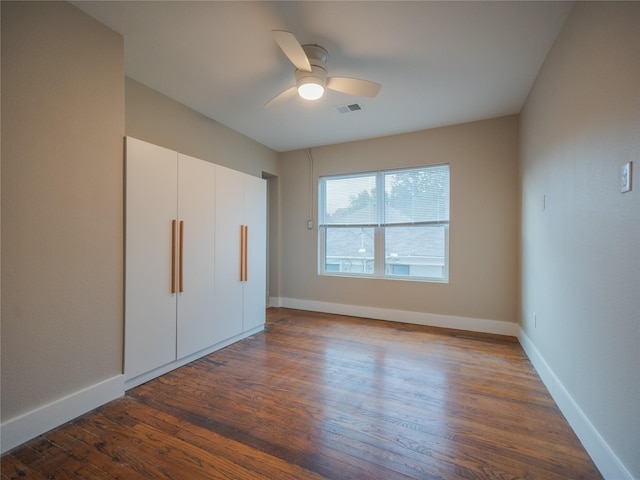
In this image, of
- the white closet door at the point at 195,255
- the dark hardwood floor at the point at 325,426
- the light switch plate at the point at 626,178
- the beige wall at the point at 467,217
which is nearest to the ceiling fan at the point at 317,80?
the white closet door at the point at 195,255

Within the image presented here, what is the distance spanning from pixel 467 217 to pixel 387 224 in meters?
1.07

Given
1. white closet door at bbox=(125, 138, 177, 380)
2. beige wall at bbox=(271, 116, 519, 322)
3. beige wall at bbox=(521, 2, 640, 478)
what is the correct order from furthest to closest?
beige wall at bbox=(271, 116, 519, 322) < white closet door at bbox=(125, 138, 177, 380) < beige wall at bbox=(521, 2, 640, 478)

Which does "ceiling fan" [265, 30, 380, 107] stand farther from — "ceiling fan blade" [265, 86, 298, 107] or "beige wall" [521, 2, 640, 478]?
"beige wall" [521, 2, 640, 478]

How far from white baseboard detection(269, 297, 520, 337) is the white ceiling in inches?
102

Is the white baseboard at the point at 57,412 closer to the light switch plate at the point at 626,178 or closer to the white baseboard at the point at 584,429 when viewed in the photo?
the white baseboard at the point at 584,429

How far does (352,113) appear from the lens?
11.3 ft

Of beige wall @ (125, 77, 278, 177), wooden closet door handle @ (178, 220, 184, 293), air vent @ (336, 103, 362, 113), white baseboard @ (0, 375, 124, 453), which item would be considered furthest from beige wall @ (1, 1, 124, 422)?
air vent @ (336, 103, 362, 113)

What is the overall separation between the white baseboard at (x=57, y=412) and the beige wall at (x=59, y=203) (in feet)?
0.14

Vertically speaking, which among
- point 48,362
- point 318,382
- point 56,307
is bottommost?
point 318,382

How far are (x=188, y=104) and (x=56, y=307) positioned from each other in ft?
7.98

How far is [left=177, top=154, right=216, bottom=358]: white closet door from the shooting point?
264 centimetres

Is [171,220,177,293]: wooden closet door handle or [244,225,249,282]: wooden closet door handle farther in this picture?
[244,225,249,282]: wooden closet door handle

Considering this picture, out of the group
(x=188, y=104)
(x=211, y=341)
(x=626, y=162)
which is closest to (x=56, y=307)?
(x=211, y=341)

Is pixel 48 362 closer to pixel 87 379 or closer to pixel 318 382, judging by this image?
pixel 87 379
